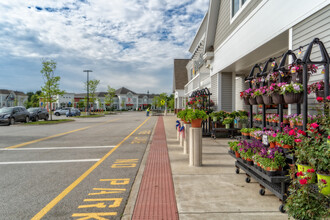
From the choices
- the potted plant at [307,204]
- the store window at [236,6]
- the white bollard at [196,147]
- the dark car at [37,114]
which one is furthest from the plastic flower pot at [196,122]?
the dark car at [37,114]

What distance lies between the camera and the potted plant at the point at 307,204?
109 inches

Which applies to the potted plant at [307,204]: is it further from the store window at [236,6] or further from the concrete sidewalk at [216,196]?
the store window at [236,6]

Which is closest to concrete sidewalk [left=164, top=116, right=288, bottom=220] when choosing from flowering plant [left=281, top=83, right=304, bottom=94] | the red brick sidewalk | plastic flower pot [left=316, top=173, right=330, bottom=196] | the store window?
the red brick sidewalk

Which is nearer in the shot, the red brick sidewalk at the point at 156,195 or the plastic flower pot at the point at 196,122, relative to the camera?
the red brick sidewalk at the point at 156,195

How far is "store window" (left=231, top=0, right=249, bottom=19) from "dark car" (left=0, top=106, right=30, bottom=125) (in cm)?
2144

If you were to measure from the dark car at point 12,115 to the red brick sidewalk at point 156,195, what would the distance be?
20588 mm

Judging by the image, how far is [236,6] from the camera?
1070 cm

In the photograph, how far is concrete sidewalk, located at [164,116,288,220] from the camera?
136 inches

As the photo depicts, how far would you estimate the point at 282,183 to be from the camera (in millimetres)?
3566

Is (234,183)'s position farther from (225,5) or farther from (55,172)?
(225,5)

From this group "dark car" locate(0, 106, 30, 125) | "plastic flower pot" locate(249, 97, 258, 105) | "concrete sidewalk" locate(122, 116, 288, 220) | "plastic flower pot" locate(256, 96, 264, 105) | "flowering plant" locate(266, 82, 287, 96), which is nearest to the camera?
"concrete sidewalk" locate(122, 116, 288, 220)

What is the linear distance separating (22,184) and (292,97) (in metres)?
5.58

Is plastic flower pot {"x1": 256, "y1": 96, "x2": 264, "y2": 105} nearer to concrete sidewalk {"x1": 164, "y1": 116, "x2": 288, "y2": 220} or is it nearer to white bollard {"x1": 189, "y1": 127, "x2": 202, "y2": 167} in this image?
concrete sidewalk {"x1": 164, "y1": 116, "x2": 288, "y2": 220}

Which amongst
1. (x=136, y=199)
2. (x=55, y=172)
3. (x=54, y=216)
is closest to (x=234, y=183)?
(x=136, y=199)
